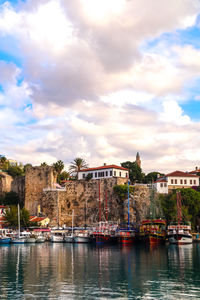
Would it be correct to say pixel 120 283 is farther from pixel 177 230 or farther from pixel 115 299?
pixel 177 230

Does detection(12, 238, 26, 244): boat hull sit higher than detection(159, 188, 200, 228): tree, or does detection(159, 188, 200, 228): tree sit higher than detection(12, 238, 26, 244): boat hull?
detection(159, 188, 200, 228): tree

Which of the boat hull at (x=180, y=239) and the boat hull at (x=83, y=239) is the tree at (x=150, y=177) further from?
the boat hull at (x=83, y=239)

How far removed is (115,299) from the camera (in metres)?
17.3

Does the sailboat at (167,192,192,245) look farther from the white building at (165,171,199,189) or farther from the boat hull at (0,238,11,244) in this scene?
the boat hull at (0,238,11,244)

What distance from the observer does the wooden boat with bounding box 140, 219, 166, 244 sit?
51.0 meters

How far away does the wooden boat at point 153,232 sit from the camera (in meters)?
51.0

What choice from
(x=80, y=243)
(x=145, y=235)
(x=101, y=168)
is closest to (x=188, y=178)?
(x=101, y=168)

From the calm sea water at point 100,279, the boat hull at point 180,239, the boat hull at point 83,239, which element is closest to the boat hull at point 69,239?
the boat hull at point 83,239

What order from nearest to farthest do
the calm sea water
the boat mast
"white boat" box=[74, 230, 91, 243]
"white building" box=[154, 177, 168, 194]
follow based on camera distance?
the calm sea water, "white boat" box=[74, 230, 91, 243], the boat mast, "white building" box=[154, 177, 168, 194]

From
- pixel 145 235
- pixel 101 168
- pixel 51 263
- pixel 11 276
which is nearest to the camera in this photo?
pixel 11 276

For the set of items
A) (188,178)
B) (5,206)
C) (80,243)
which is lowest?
(80,243)

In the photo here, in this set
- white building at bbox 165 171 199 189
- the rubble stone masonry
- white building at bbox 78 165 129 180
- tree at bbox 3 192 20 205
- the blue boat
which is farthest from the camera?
tree at bbox 3 192 20 205

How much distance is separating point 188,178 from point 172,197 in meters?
9.97

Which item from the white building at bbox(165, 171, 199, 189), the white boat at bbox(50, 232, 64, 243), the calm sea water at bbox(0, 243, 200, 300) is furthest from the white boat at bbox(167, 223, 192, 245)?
the calm sea water at bbox(0, 243, 200, 300)
